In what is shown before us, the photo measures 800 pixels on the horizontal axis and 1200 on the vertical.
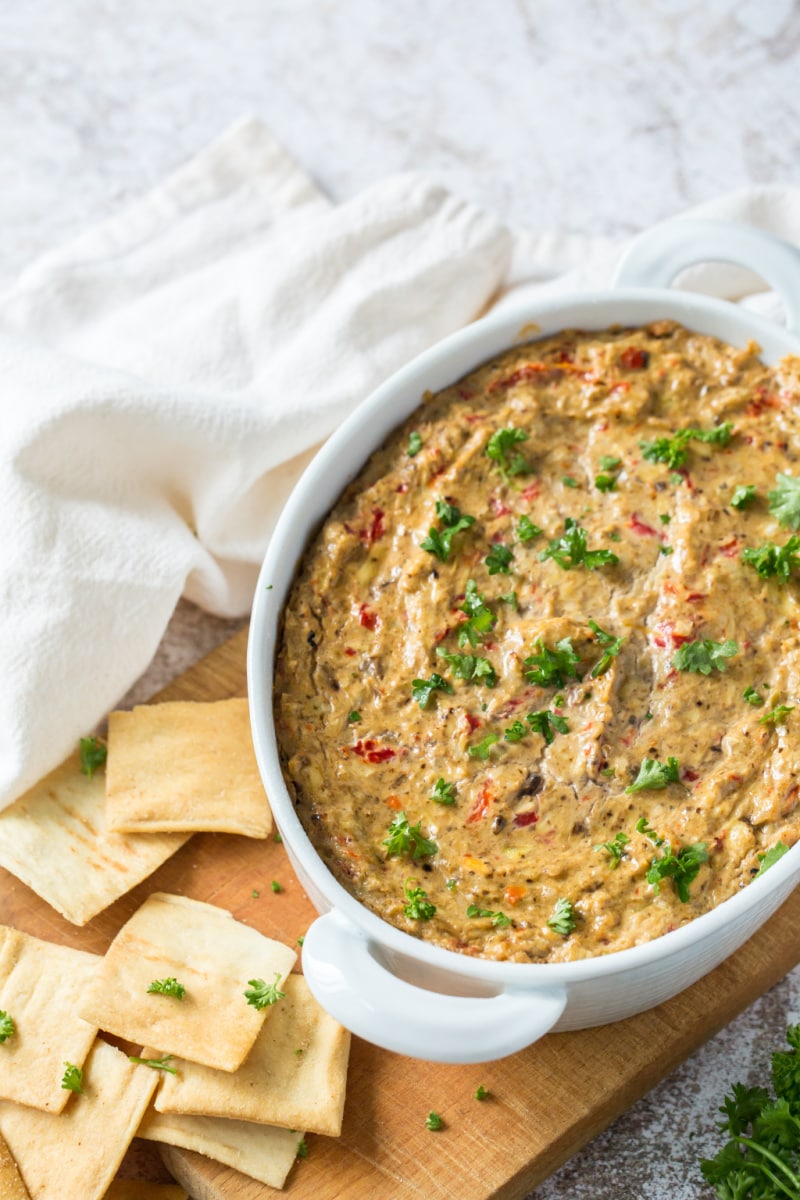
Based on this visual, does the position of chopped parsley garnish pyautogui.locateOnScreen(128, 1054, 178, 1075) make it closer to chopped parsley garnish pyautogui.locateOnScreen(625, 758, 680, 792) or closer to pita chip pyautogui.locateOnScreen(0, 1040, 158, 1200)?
pita chip pyautogui.locateOnScreen(0, 1040, 158, 1200)

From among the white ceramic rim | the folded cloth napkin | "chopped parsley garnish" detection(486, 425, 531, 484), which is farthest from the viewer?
the folded cloth napkin

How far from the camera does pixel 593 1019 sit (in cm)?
323

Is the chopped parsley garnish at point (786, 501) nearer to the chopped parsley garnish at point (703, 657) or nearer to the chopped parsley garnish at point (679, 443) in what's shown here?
the chopped parsley garnish at point (679, 443)

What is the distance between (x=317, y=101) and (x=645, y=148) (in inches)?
43.9

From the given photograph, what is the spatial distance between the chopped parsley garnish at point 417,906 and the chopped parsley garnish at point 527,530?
89 cm

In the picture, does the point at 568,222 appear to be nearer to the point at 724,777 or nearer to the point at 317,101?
the point at 317,101

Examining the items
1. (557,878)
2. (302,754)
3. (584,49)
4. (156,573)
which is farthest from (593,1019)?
(584,49)

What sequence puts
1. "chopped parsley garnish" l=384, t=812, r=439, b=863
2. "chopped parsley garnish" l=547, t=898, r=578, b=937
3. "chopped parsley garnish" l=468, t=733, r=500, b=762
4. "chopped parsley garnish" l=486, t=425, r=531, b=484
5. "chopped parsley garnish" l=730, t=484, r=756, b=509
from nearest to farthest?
"chopped parsley garnish" l=547, t=898, r=578, b=937 < "chopped parsley garnish" l=384, t=812, r=439, b=863 < "chopped parsley garnish" l=468, t=733, r=500, b=762 < "chopped parsley garnish" l=730, t=484, r=756, b=509 < "chopped parsley garnish" l=486, t=425, r=531, b=484

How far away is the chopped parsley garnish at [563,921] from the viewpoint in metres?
2.96

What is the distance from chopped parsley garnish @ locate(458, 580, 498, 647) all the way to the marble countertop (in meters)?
1.82

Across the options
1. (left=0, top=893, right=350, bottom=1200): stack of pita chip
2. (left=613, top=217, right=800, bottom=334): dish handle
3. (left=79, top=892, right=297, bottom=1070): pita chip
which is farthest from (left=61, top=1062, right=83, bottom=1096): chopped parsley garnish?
(left=613, top=217, right=800, bottom=334): dish handle

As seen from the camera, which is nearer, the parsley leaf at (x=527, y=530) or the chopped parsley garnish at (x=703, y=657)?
the chopped parsley garnish at (x=703, y=657)

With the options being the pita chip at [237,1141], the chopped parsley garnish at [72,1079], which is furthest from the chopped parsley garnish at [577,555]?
the chopped parsley garnish at [72,1079]

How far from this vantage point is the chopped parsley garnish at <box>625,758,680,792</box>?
122 inches
